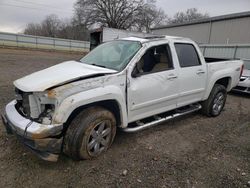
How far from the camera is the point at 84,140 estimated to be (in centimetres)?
283

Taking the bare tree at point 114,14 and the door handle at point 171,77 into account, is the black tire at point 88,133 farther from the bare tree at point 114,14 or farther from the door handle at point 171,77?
the bare tree at point 114,14

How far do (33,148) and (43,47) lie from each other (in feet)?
104

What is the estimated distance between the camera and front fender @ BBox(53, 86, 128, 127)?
2553 mm

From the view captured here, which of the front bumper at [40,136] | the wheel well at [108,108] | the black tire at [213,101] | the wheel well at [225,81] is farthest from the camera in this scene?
the wheel well at [225,81]

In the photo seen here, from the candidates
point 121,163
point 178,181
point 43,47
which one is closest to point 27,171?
point 121,163

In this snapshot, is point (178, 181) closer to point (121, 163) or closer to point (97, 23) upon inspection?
point (121, 163)

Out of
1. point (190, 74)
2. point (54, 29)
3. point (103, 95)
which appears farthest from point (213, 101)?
point (54, 29)

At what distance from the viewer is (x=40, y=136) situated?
2482 millimetres

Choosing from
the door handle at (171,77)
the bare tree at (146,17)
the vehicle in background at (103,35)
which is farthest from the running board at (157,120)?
the bare tree at (146,17)

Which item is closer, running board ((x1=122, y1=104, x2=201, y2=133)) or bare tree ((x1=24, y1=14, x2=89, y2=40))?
running board ((x1=122, y1=104, x2=201, y2=133))

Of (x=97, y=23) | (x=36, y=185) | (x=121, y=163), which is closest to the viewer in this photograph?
(x=36, y=185)

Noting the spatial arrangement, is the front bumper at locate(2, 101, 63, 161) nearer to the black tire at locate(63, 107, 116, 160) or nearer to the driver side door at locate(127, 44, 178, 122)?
the black tire at locate(63, 107, 116, 160)

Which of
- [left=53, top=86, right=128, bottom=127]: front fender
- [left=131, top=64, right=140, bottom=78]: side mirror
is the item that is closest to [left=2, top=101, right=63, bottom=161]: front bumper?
[left=53, top=86, right=128, bottom=127]: front fender

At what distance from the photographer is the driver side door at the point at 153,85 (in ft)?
10.7
